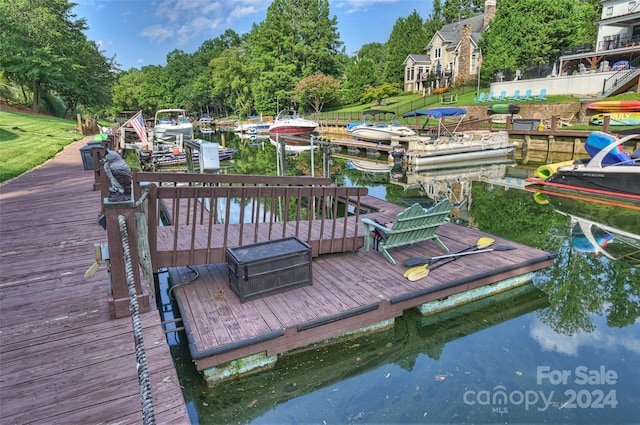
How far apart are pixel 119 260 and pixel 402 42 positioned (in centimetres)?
5440

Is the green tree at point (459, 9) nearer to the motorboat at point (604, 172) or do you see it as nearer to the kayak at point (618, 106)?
the kayak at point (618, 106)

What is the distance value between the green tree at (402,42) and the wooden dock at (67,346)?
51.2 m

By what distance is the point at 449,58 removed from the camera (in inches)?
1880

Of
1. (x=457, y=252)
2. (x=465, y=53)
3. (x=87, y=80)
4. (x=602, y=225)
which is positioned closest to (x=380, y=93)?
(x=465, y=53)

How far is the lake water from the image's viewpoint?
12.6 ft

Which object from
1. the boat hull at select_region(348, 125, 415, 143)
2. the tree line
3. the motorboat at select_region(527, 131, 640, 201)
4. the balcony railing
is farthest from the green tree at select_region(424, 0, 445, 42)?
the motorboat at select_region(527, 131, 640, 201)

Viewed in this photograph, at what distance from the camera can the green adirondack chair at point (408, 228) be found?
6.00m

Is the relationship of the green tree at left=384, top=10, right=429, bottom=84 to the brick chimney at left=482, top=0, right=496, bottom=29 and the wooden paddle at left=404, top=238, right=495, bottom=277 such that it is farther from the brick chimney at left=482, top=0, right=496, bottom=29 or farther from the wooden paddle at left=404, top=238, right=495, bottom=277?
the wooden paddle at left=404, top=238, right=495, bottom=277

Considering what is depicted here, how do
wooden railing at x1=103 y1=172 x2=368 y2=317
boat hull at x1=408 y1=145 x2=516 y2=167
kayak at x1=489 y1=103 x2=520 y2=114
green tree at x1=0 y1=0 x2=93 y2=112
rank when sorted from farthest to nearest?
green tree at x1=0 y1=0 x2=93 y2=112 < kayak at x1=489 y1=103 x2=520 y2=114 < boat hull at x1=408 y1=145 x2=516 y2=167 < wooden railing at x1=103 y1=172 x2=368 y2=317

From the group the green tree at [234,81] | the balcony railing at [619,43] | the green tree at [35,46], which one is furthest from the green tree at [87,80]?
the balcony railing at [619,43]

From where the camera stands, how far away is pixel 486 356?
4723 mm

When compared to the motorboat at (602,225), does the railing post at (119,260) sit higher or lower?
higher

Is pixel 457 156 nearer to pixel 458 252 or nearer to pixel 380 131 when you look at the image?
pixel 380 131

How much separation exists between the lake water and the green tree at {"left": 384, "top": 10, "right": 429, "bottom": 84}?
4891cm
